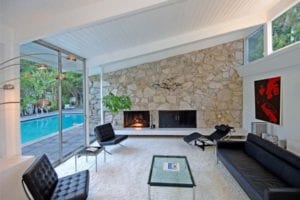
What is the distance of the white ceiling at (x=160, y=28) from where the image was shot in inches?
181

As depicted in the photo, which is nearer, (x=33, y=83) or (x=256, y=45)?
(x=33, y=83)

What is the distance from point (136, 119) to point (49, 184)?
6075mm

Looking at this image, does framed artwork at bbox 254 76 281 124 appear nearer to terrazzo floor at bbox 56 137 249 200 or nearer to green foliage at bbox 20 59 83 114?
terrazzo floor at bbox 56 137 249 200

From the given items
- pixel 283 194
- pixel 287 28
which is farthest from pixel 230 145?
pixel 287 28

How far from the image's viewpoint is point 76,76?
22.6 ft

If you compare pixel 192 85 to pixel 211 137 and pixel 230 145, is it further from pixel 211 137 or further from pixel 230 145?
pixel 230 145

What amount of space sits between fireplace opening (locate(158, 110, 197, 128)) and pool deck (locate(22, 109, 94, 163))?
3.10 m

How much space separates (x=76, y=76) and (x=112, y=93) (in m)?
2.38

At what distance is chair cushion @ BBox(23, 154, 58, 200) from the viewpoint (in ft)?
9.13

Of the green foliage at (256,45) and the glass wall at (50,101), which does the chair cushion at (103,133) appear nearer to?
the glass wall at (50,101)

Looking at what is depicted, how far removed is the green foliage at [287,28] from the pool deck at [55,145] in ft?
18.1

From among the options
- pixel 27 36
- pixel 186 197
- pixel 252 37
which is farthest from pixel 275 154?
pixel 252 37

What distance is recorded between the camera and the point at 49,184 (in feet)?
10.9

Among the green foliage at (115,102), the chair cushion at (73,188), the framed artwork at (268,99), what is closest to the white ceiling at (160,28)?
the green foliage at (115,102)
